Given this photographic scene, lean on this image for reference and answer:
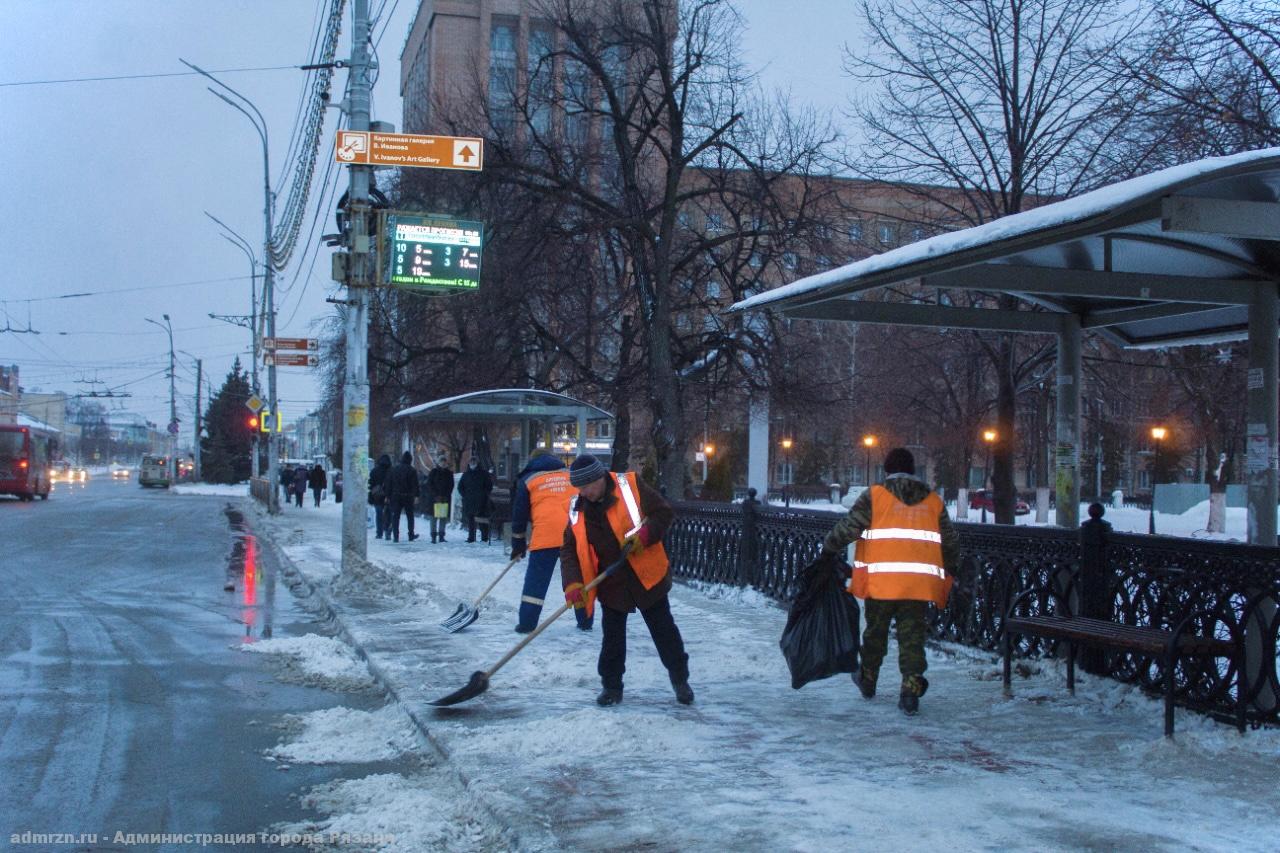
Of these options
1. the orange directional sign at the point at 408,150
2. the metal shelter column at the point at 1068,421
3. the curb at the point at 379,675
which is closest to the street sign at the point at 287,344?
the curb at the point at 379,675

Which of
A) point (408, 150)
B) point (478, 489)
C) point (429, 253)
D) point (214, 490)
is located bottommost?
point (214, 490)

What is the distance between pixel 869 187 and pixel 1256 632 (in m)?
16.0

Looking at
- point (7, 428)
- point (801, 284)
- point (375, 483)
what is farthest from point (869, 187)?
point (7, 428)

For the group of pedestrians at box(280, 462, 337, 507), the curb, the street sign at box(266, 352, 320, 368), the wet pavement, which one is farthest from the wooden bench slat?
the group of pedestrians at box(280, 462, 337, 507)

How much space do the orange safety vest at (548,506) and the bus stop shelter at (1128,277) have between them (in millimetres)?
2516

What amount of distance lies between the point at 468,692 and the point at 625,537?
1.37m

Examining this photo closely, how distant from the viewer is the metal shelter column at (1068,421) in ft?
31.8

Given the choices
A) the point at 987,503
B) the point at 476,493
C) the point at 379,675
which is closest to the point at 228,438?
the point at 987,503

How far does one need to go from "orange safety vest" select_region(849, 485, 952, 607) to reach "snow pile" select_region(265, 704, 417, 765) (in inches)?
115

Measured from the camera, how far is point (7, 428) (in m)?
45.8

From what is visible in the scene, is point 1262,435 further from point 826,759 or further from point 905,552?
point 826,759

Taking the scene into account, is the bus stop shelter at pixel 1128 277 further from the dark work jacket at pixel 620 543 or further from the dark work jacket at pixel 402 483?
the dark work jacket at pixel 402 483

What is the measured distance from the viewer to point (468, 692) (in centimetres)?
725

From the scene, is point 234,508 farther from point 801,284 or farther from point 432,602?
point 801,284
